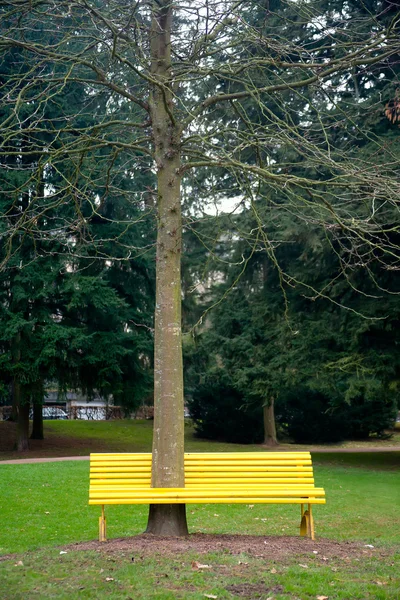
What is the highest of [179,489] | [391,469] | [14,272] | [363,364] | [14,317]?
[14,272]

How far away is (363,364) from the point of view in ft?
55.0

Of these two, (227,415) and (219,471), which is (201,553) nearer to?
(219,471)

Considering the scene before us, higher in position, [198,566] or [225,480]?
[225,480]

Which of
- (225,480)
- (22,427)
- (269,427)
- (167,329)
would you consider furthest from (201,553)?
(269,427)

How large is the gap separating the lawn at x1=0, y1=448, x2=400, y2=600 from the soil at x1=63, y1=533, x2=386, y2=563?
0.01 m

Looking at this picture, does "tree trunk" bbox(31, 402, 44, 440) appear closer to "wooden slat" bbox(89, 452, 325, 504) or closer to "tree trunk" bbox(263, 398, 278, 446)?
"tree trunk" bbox(263, 398, 278, 446)

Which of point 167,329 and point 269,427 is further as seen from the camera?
point 269,427

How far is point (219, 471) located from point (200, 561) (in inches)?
66.1

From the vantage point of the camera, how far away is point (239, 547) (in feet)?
21.2

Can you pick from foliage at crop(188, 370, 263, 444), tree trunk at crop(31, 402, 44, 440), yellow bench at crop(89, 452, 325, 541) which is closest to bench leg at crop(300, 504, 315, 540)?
yellow bench at crop(89, 452, 325, 541)

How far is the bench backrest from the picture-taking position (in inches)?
289

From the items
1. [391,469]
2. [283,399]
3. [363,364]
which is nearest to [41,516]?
[363,364]

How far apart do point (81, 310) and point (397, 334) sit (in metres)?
10.1

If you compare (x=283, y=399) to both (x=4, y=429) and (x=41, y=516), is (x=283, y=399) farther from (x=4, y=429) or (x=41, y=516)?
(x=41, y=516)
